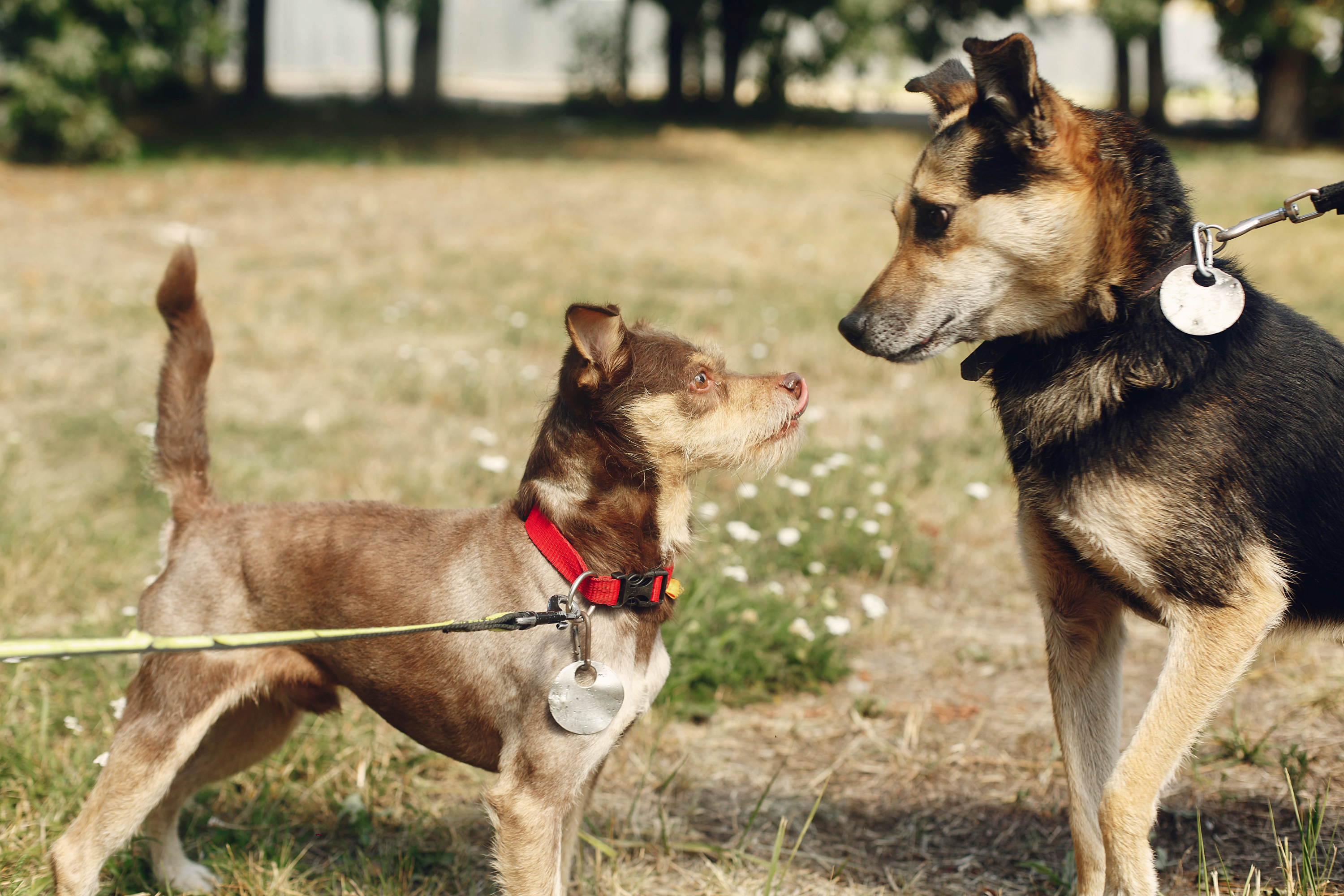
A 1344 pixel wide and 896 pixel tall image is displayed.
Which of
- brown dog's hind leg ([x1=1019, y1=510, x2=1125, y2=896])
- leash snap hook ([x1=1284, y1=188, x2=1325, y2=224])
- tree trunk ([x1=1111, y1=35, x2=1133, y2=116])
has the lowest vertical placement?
brown dog's hind leg ([x1=1019, y1=510, x2=1125, y2=896])

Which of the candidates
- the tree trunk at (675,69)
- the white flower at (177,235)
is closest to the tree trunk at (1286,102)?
the tree trunk at (675,69)

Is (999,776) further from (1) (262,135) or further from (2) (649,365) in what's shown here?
(1) (262,135)

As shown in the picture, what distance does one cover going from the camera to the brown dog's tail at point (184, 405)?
136 inches

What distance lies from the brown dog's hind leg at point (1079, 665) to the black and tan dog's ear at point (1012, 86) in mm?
1151

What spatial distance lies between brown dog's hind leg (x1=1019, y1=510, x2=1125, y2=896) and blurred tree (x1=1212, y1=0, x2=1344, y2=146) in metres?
20.6

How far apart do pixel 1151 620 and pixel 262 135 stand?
21312 mm

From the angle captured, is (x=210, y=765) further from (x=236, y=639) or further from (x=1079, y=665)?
(x=1079, y=665)

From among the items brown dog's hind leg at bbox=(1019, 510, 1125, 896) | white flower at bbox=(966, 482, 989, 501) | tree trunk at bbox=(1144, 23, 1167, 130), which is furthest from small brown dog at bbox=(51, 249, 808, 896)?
tree trunk at bbox=(1144, 23, 1167, 130)

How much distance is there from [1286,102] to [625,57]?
15843 mm

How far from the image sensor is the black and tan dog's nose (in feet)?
11.6

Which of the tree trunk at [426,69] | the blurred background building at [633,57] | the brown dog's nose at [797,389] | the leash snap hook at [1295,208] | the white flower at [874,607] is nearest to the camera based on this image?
the leash snap hook at [1295,208]

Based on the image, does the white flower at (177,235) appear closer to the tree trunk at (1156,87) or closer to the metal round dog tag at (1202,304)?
the metal round dog tag at (1202,304)

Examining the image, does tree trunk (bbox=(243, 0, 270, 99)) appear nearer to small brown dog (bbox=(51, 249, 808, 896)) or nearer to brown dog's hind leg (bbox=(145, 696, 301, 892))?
brown dog's hind leg (bbox=(145, 696, 301, 892))

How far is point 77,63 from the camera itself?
1559 centimetres
